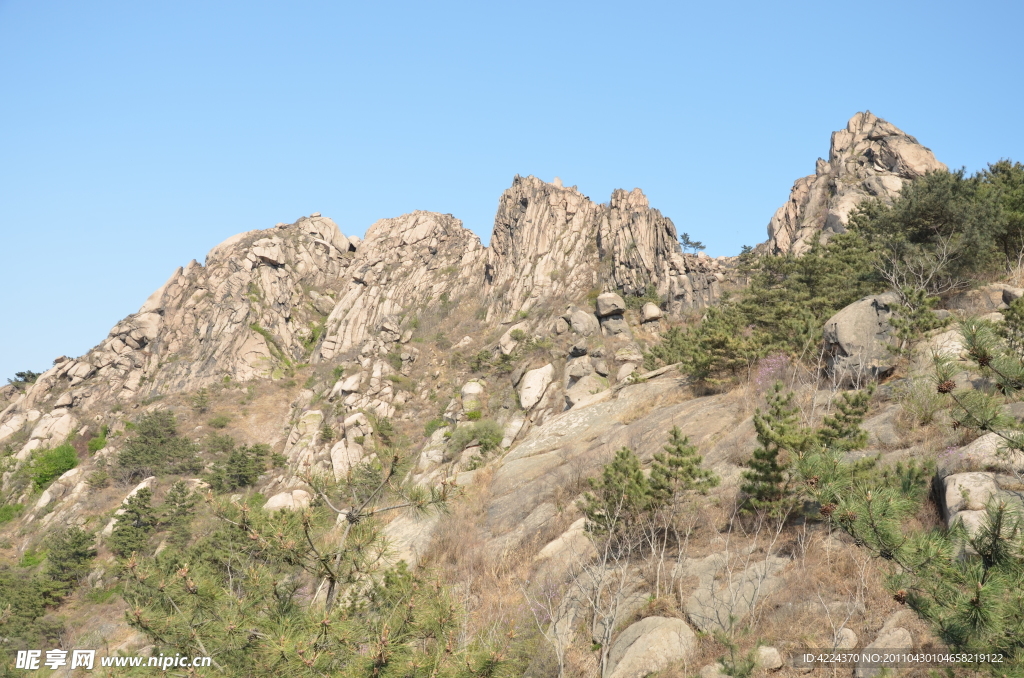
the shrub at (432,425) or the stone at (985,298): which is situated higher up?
the stone at (985,298)

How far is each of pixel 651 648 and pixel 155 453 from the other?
150 ft

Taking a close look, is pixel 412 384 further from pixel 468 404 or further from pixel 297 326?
pixel 297 326

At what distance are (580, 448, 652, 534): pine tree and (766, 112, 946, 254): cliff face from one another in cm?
2882

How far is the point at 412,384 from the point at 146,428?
65.5 feet

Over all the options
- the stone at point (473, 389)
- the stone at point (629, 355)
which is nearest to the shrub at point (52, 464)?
the stone at point (473, 389)

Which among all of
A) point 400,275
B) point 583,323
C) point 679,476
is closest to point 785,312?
point 679,476

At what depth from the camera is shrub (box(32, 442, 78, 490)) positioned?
4781cm

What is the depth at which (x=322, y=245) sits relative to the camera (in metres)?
74.7

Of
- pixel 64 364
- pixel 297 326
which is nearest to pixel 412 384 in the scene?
pixel 297 326

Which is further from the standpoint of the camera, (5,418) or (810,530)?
(5,418)

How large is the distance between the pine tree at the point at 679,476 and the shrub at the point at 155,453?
4040 centimetres

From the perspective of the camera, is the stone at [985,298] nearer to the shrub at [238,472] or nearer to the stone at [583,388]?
the stone at [583,388]

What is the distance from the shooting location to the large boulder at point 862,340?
1609 cm

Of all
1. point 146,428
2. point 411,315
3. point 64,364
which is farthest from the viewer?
point 64,364
